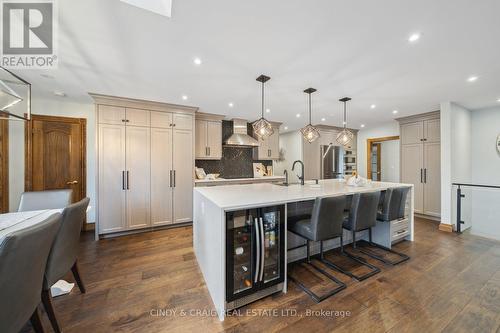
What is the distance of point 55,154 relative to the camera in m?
3.47

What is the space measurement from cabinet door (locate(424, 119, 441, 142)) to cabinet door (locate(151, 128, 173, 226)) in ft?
19.0

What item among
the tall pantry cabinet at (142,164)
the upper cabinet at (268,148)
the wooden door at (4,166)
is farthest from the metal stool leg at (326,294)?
the wooden door at (4,166)

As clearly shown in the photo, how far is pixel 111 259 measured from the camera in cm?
258

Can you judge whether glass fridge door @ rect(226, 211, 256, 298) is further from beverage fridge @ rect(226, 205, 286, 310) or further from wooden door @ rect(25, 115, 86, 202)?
wooden door @ rect(25, 115, 86, 202)

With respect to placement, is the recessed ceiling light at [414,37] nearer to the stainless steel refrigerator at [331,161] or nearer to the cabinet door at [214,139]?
the cabinet door at [214,139]

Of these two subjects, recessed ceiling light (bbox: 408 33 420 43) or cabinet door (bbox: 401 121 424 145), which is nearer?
recessed ceiling light (bbox: 408 33 420 43)

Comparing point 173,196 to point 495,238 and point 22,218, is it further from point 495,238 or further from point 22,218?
point 495,238

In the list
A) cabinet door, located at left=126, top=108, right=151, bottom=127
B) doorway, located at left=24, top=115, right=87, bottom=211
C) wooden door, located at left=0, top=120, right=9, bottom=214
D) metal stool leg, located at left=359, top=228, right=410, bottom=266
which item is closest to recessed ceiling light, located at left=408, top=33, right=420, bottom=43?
metal stool leg, located at left=359, top=228, right=410, bottom=266

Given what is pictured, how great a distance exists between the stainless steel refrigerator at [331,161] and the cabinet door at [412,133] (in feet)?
5.53

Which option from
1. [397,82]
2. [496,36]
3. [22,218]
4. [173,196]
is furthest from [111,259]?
[496,36]

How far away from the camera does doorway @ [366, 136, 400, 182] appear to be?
20.2 ft

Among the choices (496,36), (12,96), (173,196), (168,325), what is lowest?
(168,325)

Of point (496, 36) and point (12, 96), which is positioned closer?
point (496, 36)

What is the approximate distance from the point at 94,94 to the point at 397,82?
4.79 meters
